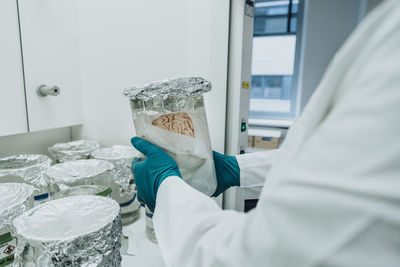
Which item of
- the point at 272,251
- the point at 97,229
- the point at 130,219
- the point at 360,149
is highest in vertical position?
the point at 360,149

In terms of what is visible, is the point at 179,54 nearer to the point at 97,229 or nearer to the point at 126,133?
the point at 126,133

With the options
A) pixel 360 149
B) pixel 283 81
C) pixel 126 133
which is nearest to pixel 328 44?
pixel 283 81

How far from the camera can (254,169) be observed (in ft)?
2.93

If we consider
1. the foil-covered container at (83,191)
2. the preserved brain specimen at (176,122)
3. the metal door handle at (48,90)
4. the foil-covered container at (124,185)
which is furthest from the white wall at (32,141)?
the preserved brain specimen at (176,122)

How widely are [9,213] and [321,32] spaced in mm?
3485

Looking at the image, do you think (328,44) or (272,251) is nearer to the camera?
(272,251)

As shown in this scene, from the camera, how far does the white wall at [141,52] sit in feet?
3.45

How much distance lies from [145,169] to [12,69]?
27.1 inches

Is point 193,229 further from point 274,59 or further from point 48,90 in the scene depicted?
point 274,59

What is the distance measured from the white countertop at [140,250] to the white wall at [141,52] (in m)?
0.45

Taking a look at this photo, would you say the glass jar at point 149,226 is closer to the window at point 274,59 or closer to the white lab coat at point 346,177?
the white lab coat at point 346,177

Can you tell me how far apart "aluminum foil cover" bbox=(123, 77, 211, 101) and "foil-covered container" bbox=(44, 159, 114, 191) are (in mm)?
357

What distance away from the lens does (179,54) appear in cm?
111

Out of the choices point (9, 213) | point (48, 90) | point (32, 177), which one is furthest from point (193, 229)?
point (48, 90)
